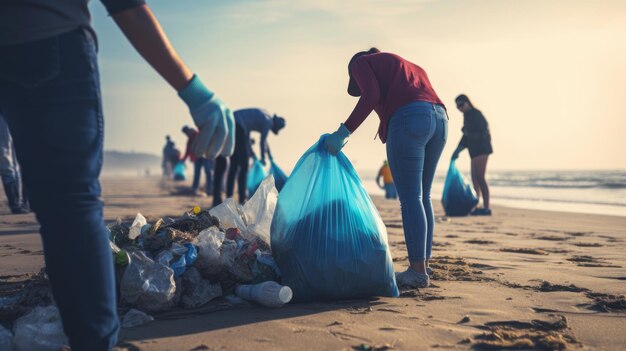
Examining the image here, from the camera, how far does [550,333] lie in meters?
2.01

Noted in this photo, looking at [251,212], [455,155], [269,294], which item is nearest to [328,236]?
[269,294]

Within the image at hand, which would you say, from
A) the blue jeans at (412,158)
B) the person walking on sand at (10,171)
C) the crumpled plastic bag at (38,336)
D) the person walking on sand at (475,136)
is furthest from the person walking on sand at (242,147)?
the crumpled plastic bag at (38,336)

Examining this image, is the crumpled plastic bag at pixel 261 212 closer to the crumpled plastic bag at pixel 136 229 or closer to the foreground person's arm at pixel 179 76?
the crumpled plastic bag at pixel 136 229

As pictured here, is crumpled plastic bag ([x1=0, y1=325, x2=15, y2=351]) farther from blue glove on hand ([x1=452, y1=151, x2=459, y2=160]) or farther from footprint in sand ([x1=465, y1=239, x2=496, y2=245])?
blue glove on hand ([x1=452, y1=151, x2=459, y2=160])

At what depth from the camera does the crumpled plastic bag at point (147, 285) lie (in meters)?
2.24

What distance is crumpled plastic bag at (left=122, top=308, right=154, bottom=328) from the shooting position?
2.09 meters

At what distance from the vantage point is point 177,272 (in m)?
2.45

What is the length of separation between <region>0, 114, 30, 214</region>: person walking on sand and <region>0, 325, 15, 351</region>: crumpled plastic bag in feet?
15.8

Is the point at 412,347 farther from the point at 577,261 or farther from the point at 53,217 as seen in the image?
the point at 577,261

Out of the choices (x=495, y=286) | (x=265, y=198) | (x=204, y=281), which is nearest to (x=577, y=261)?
(x=495, y=286)

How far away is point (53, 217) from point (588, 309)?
2.20 m

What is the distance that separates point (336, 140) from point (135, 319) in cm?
124

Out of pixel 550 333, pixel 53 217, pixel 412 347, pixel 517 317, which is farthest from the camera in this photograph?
pixel 517 317

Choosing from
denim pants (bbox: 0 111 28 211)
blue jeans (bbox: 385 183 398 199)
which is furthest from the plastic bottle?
blue jeans (bbox: 385 183 398 199)
